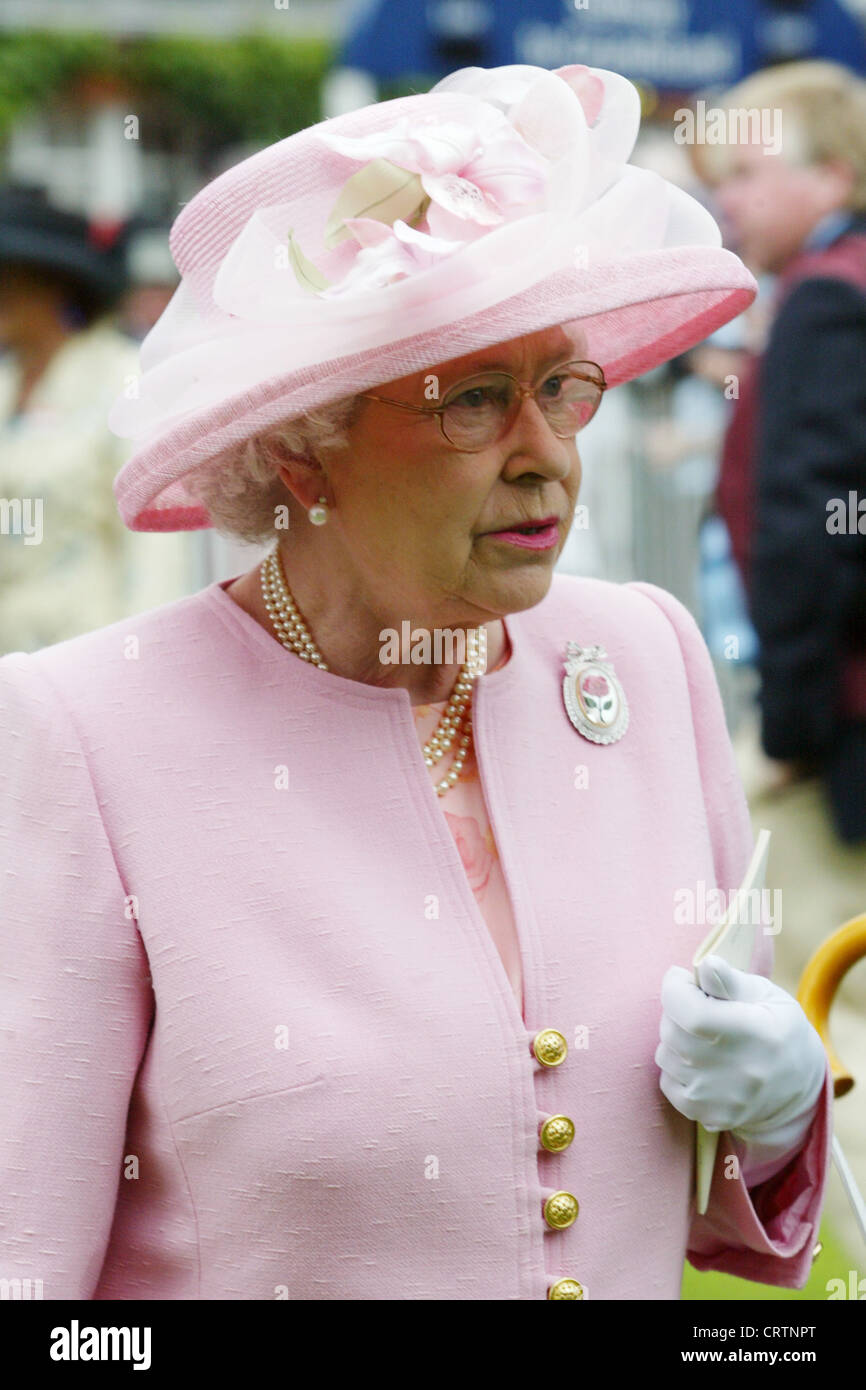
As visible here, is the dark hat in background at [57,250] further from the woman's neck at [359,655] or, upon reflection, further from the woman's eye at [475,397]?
the woman's eye at [475,397]

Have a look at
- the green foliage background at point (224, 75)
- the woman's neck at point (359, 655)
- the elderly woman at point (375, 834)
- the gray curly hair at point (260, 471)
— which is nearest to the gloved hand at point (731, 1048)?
the elderly woman at point (375, 834)

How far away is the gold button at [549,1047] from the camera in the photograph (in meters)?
2.07

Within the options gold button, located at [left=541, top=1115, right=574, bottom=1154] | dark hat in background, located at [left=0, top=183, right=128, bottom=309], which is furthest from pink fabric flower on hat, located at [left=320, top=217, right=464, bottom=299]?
dark hat in background, located at [left=0, top=183, right=128, bottom=309]

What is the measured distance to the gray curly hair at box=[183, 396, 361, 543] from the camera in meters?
2.11

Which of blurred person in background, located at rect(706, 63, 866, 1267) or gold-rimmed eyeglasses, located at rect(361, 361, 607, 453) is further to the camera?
blurred person in background, located at rect(706, 63, 866, 1267)

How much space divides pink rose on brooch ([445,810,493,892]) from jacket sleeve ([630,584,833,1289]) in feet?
1.11

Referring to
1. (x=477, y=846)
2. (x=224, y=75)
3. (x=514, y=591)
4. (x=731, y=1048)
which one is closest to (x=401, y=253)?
(x=514, y=591)

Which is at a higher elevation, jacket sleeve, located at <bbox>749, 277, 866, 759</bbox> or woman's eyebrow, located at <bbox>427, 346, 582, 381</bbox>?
jacket sleeve, located at <bbox>749, 277, 866, 759</bbox>

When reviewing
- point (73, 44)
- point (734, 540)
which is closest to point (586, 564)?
point (734, 540)

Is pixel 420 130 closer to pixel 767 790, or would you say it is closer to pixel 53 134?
pixel 767 790

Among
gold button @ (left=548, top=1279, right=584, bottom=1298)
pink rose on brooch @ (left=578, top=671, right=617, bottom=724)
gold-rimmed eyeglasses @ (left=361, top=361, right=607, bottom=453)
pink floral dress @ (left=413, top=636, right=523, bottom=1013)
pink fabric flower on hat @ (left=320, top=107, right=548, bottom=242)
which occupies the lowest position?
gold button @ (left=548, top=1279, right=584, bottom=1298)

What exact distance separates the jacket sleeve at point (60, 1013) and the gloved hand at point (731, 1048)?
1.93ft

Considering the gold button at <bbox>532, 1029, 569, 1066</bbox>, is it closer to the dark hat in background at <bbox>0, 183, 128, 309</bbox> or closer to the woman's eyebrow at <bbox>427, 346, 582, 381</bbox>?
the woman's eyebrow at <bbox>427, 346, 582, 381</bbox>

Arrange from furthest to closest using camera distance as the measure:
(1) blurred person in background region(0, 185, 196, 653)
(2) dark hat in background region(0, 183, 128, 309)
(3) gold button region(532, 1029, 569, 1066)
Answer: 1. (2) dark hat in background region(0, 183, 128, 309)
2. (1) blurred person in background region(0, 185, 196, 653)
3. (3) gold button region(532, 1029, 569, 1066)
